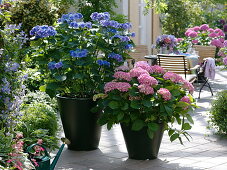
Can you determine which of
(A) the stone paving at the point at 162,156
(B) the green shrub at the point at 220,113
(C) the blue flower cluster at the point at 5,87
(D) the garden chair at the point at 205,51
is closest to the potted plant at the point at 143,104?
(A) the stone paving at the point at 162,156

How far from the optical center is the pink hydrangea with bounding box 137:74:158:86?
17.8 feet

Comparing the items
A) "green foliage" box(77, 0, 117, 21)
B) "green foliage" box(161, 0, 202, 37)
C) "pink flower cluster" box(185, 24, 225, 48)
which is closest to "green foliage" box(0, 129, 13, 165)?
"green foliage" box(77, 0, 117, 21)

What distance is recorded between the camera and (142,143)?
18.6ft

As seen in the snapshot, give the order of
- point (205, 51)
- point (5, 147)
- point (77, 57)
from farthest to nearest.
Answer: point (205, 51) < point (77, 57) < point (5, 147)

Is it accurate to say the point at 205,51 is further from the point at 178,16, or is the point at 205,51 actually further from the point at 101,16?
the point at 101,16

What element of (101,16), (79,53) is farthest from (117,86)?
(101,16)

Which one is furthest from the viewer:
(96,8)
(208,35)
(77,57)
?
(208,35)

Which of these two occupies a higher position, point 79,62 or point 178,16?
point 178,16

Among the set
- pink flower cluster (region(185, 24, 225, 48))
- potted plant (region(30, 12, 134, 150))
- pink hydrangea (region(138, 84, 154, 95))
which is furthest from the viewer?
pink flower cluster (region(185, 24, 225, 48))

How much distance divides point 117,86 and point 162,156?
1038 mm

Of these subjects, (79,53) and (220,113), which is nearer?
(79,53)

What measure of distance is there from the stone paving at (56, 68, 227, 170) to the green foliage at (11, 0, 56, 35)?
3458 mm

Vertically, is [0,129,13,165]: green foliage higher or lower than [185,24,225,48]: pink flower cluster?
lower

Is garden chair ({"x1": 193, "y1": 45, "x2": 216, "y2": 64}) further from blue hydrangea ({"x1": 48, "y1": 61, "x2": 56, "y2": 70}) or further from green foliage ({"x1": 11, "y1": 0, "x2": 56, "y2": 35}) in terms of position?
blue hydrangea ({"x1": 48, "y1": 61, "x2": 56, "y2": 70})
